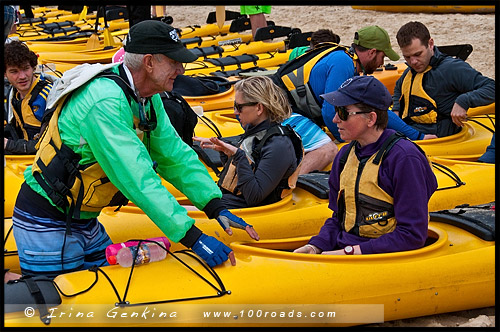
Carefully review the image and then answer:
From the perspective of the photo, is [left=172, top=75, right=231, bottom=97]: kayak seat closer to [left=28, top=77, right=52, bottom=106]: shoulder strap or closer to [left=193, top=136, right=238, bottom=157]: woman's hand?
[left=28, top=77, right=52, bottom=106]: shoulder strap

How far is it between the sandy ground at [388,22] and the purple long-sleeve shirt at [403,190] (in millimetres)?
6322

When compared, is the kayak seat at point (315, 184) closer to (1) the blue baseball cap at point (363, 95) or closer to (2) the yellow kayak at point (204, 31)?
(1) the blue baseball cap at point (363, 95)

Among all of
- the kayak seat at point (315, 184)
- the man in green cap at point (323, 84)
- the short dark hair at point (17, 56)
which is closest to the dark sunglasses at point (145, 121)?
the kayak seat at point (315, 184)

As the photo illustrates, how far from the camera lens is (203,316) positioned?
2992 mm

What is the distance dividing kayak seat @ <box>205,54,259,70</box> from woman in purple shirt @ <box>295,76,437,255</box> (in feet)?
17.4

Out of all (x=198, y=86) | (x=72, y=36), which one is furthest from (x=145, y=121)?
(x=72, y=36)

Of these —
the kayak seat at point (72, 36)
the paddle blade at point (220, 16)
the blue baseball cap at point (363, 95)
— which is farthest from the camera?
the kayak seat at point (72, 36)

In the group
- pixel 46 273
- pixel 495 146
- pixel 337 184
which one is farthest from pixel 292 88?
pixel 46 273

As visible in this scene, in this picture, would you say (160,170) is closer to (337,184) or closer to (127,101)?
(127,101)

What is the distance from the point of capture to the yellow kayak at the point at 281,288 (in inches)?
115

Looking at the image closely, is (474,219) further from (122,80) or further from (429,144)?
(122,80)

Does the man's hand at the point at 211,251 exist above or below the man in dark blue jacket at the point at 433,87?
below

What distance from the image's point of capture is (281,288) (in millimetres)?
3145

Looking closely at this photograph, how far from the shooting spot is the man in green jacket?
8.80 ft
